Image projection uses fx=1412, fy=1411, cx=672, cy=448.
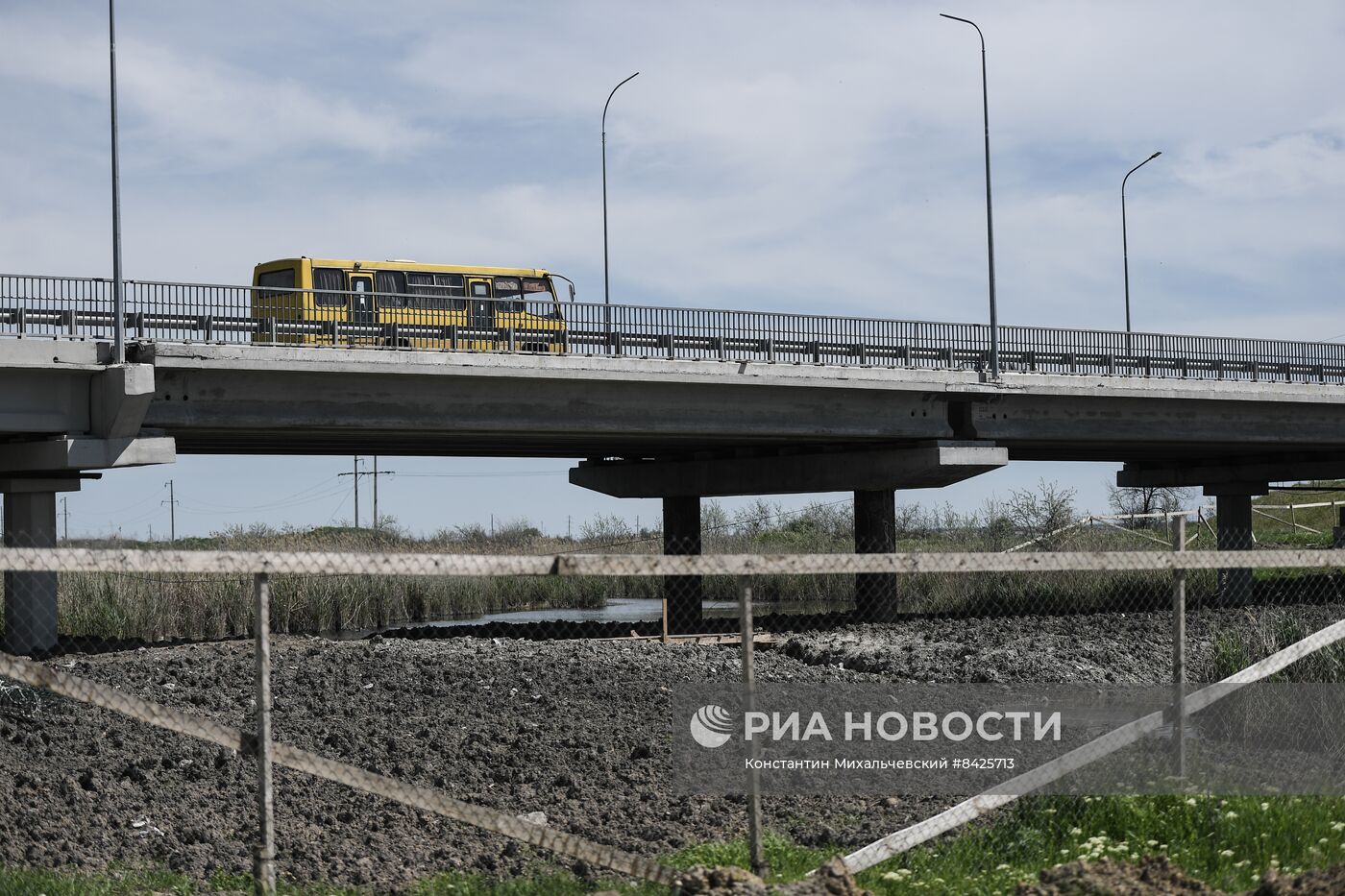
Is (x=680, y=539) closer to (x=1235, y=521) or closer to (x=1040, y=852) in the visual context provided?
(x=1235, y=521)

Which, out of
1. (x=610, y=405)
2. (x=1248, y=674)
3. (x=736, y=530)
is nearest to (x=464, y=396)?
(x=610, y=405)

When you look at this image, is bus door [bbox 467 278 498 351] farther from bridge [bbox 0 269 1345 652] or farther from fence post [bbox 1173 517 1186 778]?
fence post [bbox 1173 517 1186 778]

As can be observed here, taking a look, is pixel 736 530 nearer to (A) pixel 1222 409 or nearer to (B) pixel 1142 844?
(A) pixel 1222 409

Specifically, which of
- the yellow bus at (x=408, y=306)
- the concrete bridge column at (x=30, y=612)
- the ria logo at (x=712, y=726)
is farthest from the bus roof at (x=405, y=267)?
the ria logo at (x=712, y=726)

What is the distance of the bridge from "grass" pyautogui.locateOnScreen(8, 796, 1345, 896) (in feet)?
48.2

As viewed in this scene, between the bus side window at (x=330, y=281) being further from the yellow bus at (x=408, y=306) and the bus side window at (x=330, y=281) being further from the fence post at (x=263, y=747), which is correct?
the fence post at (x=263, y=747)

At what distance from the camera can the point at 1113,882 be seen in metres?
6.77

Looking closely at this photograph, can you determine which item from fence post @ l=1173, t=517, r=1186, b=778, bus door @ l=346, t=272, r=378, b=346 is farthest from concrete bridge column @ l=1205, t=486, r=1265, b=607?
fence post @ l=1173, t=517, r=1186, b=778

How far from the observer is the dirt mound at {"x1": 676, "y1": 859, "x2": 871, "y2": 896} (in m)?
6.57

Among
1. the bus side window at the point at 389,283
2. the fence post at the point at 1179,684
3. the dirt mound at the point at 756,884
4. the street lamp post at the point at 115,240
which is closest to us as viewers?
the dirt mound at the point at 756,884

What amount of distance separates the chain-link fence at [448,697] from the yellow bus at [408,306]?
4.98 meters

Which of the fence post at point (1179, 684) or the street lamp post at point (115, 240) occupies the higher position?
the street lamp post at point (115, 240)

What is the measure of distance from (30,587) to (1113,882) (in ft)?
64.9

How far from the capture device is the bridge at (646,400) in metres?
21.6
